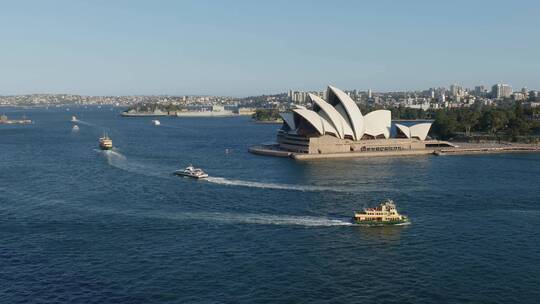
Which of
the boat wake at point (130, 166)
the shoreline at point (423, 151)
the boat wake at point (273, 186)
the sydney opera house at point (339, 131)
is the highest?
the sydney opera house at point (339, 131)

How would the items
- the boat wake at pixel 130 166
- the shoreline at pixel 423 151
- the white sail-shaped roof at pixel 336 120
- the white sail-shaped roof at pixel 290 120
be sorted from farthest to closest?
the white sail-shaped roof at pixel 290 120 < the white sail-shaped roof at pixel 336 120 < the shoreline at pixel 423 151 < the boat wake at pixel 130 166

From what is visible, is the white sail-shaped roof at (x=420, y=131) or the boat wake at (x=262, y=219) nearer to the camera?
the boat wake at (x=262, y=219)

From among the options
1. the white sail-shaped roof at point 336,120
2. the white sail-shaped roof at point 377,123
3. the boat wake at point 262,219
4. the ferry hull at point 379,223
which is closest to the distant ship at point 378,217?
the ferry hull at point 379,223

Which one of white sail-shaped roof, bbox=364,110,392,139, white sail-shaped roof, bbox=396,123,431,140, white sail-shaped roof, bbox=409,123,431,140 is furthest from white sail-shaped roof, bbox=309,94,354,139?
white sail-shaped roof, bbox=409,123,431,140

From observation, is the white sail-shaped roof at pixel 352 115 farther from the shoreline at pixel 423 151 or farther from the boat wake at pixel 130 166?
the boat wake at pixel 130 166

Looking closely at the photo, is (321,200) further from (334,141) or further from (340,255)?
(334,141)

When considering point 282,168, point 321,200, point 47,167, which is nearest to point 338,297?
point 321,200

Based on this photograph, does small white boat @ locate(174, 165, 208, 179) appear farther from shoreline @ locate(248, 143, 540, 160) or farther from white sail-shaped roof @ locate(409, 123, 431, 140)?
white sail-shaped roof @ locate(409, 123, 431, 140)

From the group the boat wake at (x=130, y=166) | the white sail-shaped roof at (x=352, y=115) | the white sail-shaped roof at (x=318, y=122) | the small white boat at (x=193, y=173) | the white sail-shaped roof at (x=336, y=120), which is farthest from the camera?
the white sail-shaped roof at (x=352, y=115)
